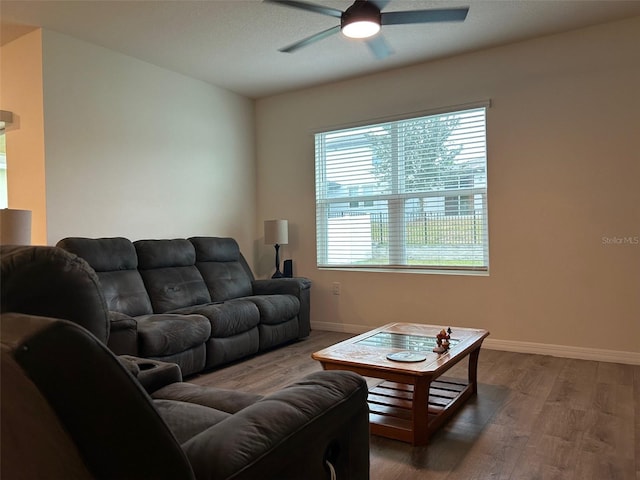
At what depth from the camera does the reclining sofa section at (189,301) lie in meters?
3.16

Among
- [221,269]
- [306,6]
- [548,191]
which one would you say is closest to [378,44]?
[306,6]

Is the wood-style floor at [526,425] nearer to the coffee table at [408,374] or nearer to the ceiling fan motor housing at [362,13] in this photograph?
the coffee table at [408,374]

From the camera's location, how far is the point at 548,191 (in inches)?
153

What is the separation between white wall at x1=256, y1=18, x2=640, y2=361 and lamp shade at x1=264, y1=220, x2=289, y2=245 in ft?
3.63

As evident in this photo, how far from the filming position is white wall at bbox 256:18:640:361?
3623 millimetres

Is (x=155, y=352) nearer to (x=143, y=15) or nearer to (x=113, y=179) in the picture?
(x=113, y=179)

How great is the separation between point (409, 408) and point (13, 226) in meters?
2.80

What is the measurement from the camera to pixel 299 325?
4445 millimetres

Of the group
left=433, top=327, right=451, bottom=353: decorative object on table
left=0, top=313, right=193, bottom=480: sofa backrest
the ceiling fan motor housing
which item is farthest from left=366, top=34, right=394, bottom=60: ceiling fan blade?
left=0, top=313, right=193, bottom=480: sofa backrest

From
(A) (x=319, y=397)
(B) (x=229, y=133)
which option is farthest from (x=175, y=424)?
(B) (x=229, y=133)

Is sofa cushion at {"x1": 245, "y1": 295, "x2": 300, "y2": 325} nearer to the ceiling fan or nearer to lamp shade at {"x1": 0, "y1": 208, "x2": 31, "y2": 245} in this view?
lamp shade at {"x1": 0, "y1": 208, "x2": 31, "y2": 245}

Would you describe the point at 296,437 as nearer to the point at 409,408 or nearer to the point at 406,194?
the point at 409,408

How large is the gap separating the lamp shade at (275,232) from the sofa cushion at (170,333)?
67.3 inches

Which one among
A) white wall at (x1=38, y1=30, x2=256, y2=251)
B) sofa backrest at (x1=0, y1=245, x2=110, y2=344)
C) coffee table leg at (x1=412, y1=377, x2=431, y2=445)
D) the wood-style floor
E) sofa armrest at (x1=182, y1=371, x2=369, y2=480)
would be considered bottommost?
the wood-style floor
